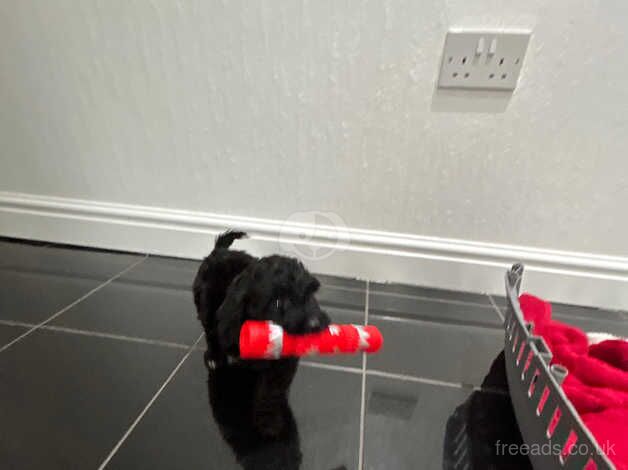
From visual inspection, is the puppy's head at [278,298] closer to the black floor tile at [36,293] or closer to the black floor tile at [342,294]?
the black floor tile at [342,294]

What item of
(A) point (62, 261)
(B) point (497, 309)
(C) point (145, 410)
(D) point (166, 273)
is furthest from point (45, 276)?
(B) point (497, 309)

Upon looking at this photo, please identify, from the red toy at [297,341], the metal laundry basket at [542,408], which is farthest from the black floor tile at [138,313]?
the metal laundry basket at [542,408]

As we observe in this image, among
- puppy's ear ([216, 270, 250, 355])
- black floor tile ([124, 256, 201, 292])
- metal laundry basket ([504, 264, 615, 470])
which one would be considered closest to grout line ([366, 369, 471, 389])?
metal laundry basket ([504, 264, 615, 470])

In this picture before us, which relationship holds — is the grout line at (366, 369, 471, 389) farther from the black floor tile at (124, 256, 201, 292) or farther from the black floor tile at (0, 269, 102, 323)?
the black floor tile at (0, 269, 102, 323)

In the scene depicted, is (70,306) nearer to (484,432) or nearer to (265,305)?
(265,305)

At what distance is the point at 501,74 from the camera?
0.80 metres

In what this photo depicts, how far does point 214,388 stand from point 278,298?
29 centimetres

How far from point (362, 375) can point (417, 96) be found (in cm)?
64

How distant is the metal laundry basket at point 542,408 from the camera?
363 mm

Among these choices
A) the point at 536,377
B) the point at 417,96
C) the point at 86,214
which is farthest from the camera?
the point at 86,214

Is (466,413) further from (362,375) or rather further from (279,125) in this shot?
(279,125)

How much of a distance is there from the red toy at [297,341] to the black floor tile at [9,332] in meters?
0.61

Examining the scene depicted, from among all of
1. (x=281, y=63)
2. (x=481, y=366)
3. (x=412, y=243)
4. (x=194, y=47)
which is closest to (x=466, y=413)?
(x=481, y=366)

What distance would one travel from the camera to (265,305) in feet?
1.59
